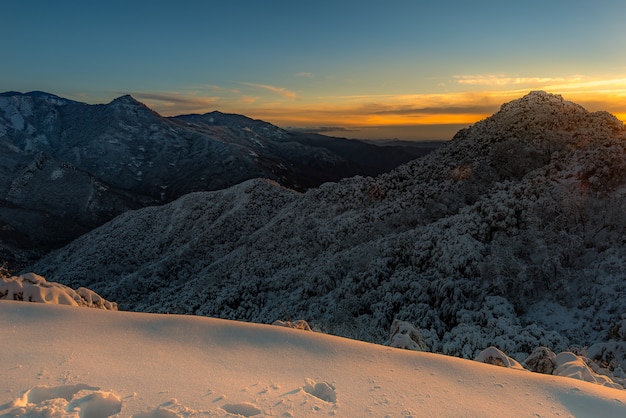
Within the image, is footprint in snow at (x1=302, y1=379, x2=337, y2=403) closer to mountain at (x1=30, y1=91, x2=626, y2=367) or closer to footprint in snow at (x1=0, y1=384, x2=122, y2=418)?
footprint in snow at (x1=0, y1=384, x2=122, y2=418)

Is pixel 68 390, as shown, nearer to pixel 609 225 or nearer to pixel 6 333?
pixel 6 333

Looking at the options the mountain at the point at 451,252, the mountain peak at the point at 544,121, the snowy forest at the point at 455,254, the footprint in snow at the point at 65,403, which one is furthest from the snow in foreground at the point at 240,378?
the mountain peak at the point at 544,121

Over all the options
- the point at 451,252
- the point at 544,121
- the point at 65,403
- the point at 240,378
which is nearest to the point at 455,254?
the point at 451,252

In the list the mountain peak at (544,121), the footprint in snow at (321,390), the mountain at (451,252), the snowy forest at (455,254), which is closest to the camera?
the footprint in snow at (321,390)

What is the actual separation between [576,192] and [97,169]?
214312 millimetres

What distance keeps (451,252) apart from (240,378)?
1826cm

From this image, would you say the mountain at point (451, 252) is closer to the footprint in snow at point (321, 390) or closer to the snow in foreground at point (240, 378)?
the snow in foreground at point (240, 378)

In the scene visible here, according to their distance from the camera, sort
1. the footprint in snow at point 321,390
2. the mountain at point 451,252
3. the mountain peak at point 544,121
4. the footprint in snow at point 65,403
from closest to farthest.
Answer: the footprint in snow at point 65,403
the footprint in snow at point 321,390
the mountain at point 451,252
the mountain peak at point 544,121

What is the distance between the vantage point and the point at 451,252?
22062mm

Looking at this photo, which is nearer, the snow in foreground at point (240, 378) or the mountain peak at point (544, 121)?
the snow in foreground at point (240, 378)

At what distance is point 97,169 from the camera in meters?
196

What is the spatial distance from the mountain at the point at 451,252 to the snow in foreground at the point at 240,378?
10.1m

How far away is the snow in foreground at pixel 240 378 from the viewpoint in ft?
17.7

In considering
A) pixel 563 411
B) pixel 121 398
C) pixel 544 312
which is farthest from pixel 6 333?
pixel 544 312
